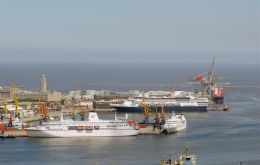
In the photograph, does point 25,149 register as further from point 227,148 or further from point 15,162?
point 227,148

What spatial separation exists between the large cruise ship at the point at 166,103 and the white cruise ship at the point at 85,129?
12356 mm

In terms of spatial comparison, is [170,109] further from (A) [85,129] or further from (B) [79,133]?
(B) [79,133]

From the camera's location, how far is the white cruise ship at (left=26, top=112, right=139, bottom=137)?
32.9 m

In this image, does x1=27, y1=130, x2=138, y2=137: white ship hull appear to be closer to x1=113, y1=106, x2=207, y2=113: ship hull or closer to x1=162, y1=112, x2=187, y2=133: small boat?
x1=162, y1=112, x2=187, y2=133: small boat

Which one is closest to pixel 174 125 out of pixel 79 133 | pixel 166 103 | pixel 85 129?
pixel 85 129

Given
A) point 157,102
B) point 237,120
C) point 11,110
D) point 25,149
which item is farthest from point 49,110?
point 25,149

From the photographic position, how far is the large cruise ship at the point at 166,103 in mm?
46219

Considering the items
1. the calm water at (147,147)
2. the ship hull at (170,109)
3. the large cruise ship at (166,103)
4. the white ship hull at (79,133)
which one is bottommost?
the calm water at (147,147)

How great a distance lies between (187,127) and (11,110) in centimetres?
900

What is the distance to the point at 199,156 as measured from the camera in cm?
2592

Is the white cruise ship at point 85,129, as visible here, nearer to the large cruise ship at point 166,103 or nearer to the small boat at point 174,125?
the small boat at point 174,125

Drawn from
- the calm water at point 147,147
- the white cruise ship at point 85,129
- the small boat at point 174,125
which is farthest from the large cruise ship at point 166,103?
the white cruise ship at point 85,129

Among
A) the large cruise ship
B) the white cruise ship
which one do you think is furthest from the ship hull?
the white cruise ship

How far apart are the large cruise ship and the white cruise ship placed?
1236 cm
